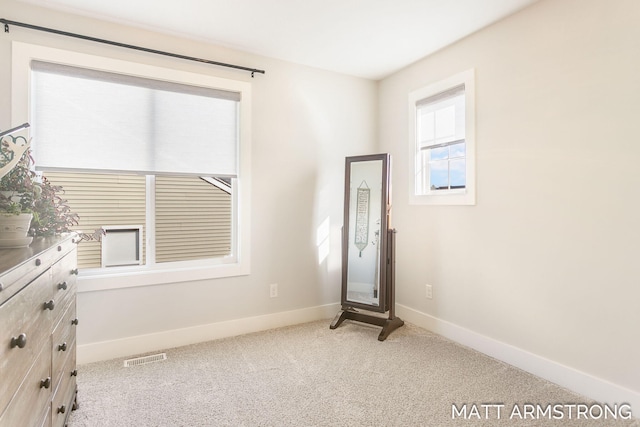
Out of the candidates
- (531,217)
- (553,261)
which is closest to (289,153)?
(531,217)

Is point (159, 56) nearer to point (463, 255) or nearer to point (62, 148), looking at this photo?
point (62, 148)

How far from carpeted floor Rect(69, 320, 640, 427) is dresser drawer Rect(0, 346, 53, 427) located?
0.72m

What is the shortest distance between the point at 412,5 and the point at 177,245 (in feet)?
8.46

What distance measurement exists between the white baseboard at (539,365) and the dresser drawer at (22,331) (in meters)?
2.75

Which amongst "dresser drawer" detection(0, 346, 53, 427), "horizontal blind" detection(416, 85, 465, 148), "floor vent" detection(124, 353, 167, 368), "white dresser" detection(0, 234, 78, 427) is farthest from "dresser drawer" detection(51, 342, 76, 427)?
"horizontal blind" detection(416, 85, 465, 148)

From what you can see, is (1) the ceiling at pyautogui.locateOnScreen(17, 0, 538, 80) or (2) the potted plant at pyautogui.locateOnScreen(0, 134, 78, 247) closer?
(2) the potted plant at pyautogui.locateOnScreen(0, 134, 78, 247)

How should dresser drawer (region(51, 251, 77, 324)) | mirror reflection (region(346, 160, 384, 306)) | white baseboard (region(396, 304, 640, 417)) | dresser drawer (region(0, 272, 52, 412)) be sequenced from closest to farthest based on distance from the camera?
1. dresser drawer (region(0, 272, 52, 412))
2. dresser drawer (region(51, 251, 77, 324))
3. white baseboard (region(396, 304, 640, 417))
4. mirror reflection (region(346, 160, 384, 306))

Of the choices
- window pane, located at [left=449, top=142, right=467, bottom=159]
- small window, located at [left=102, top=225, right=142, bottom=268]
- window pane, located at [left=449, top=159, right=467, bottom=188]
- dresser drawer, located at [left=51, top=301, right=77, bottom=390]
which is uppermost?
window pane, located at [left=449, top=142, right=467, bottom=159]

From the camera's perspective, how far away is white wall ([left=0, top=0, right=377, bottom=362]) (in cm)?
255

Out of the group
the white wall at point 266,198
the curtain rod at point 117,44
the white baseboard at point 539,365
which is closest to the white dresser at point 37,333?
the white wall at point 266,198

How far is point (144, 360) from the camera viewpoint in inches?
101

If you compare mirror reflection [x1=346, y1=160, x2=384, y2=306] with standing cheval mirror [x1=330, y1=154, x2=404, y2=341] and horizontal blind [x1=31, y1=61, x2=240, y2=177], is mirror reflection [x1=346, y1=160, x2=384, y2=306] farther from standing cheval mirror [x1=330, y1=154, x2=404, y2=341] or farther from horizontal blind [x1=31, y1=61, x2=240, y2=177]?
horizontal blind [x1=31, y1=61, x2=240, y2=177]

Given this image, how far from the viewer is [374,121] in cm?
383

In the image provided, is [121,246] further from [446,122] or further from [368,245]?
[446,122]
